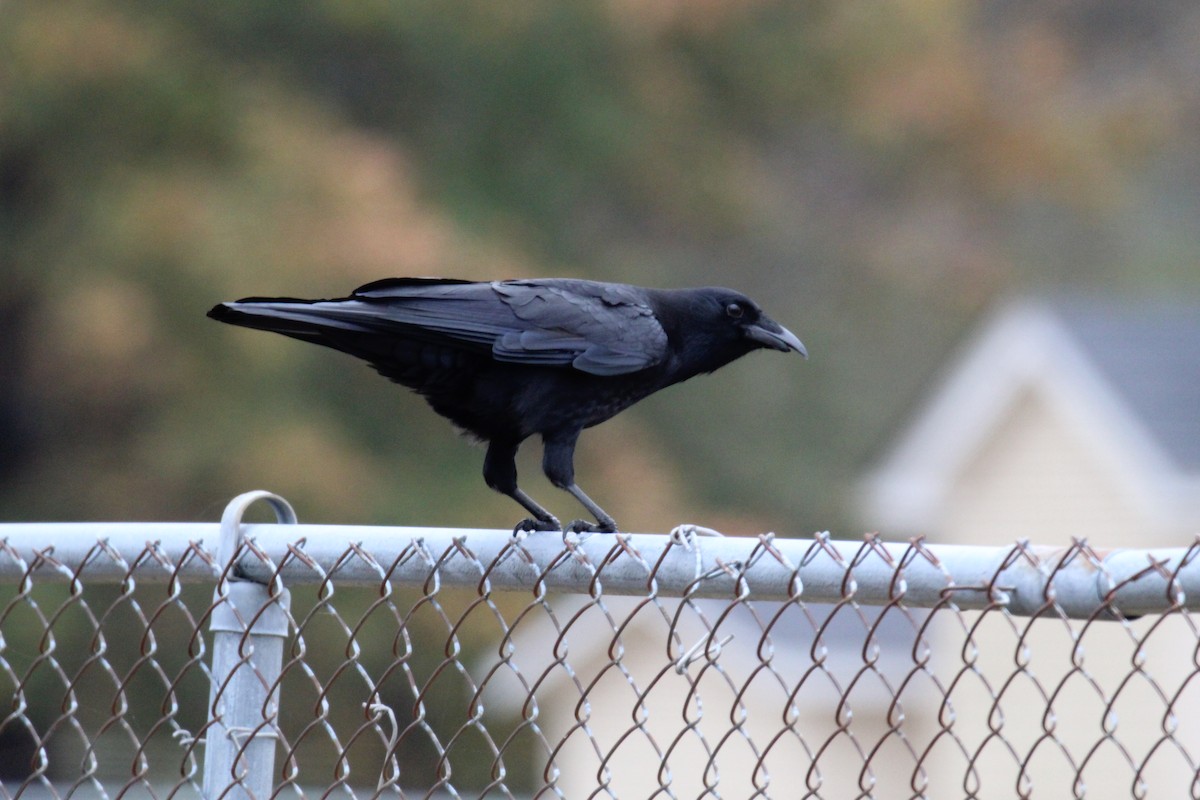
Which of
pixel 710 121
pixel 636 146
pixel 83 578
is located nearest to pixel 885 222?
pixel 710 121

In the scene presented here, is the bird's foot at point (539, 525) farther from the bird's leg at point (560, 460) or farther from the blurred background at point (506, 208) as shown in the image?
the blurred background at point (506, 208)

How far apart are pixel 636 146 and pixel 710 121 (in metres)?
1.64

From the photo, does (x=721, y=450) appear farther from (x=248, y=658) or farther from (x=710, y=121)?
(x=248, y=658)

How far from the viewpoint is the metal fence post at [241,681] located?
2891mm

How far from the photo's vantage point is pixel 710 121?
17828 millimetres

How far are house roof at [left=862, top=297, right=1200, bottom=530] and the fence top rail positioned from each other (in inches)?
339

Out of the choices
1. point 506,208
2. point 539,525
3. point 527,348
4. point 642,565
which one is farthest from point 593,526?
point 506,208

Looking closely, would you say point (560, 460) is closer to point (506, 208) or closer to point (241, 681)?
point (241, 681)

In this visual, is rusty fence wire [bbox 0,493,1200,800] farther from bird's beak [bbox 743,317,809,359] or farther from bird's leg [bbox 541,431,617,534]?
bird's beak [bbox 743,317,809,359]

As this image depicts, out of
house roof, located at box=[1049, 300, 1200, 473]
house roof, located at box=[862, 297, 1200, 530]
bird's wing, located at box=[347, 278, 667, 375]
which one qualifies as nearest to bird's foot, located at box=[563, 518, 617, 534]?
bird's wing, located at box=[347, 278, 667, 375]

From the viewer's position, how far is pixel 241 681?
115 inches

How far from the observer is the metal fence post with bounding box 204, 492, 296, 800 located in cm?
289

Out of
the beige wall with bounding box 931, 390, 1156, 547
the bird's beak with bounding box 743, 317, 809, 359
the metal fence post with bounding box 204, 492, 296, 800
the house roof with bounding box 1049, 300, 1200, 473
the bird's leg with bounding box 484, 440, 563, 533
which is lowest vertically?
the metal fence post with bounding box 204, 492, 296, 800

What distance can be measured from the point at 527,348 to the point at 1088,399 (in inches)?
325
